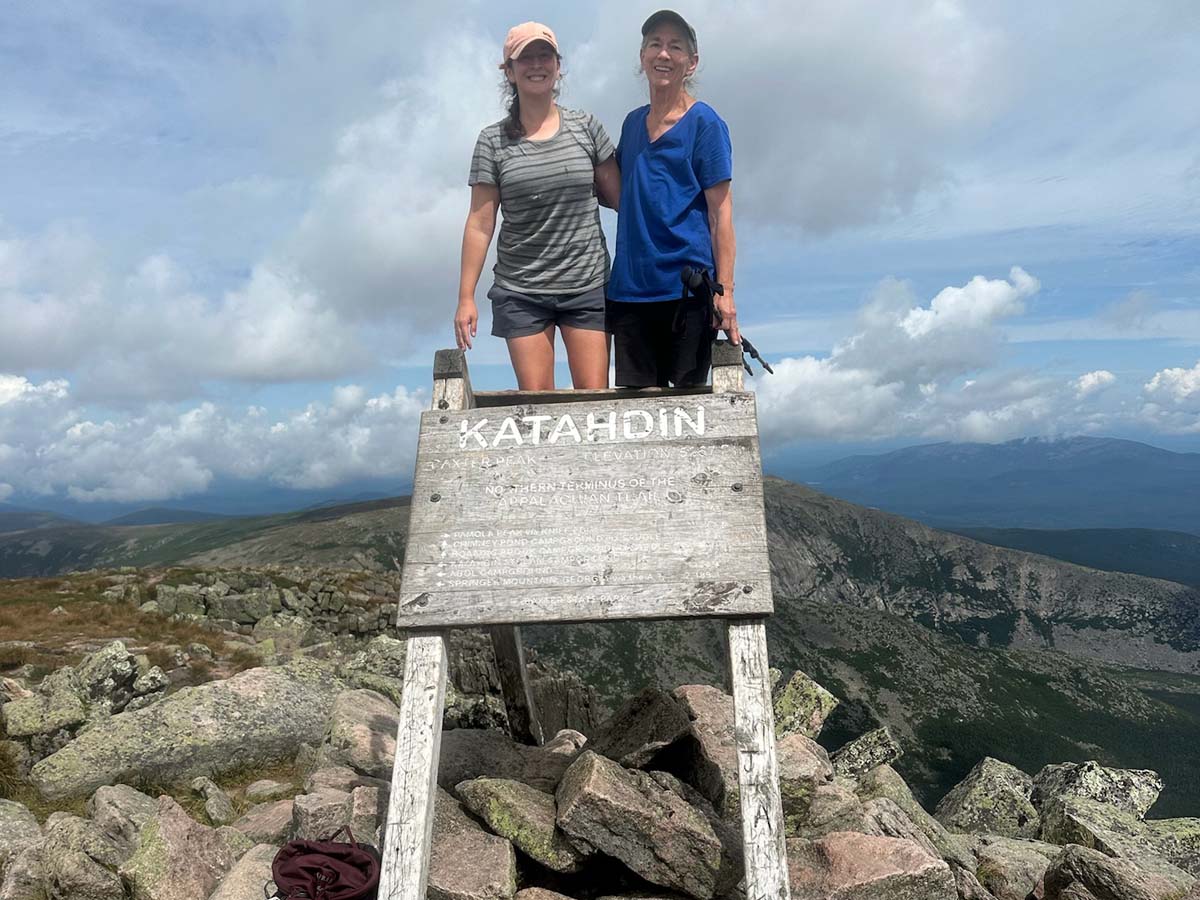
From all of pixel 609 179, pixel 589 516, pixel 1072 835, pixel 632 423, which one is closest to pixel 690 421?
pixel 632 423

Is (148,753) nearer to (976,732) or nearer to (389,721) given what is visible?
(389,721)

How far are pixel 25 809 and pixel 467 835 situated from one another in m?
6.99

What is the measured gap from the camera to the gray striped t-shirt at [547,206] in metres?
7.59

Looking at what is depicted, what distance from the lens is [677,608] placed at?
18.4 feet

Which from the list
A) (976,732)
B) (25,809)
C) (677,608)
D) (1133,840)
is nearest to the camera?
(677,608)

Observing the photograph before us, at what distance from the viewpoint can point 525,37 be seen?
24.5 ft

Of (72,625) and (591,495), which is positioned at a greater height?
(591,495)

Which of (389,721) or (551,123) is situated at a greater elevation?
(551,123)

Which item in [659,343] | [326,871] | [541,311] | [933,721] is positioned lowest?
[933,721]

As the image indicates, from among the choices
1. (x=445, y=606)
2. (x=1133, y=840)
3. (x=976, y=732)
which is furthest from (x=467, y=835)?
(x=976, y=732)

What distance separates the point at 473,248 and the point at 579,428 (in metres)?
2.45

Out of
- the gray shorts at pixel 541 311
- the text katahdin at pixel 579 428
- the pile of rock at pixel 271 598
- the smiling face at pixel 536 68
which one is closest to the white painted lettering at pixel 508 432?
the text katahdin at pixel 579 428

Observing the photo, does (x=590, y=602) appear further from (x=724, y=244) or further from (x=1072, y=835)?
(x=1072, y=835)

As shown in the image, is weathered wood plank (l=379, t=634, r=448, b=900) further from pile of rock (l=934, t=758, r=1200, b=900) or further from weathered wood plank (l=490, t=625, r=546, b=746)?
pile of rock (l=934, t=758, r=1200, b=900)
